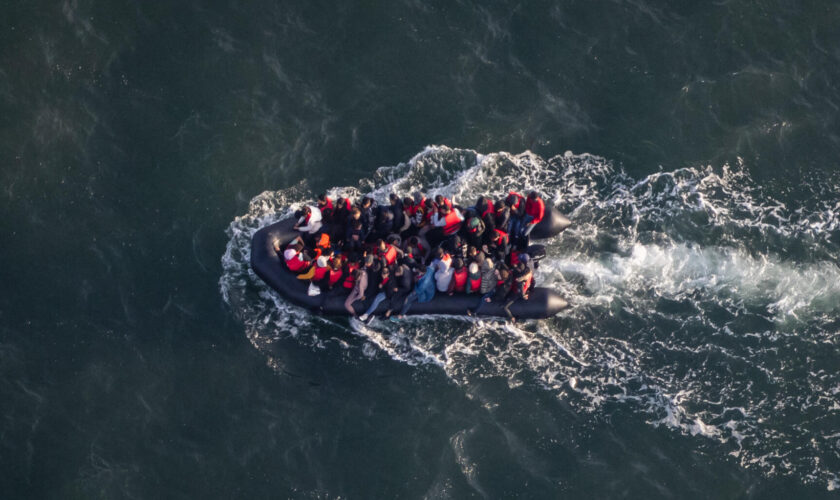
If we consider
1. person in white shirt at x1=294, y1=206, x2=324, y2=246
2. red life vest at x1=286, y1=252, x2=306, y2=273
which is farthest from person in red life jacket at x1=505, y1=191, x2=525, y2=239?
red life vest at x1=286, y1=252, x2=306, y2=273

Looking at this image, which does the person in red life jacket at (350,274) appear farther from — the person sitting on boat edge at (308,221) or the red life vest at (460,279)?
the red life vest at (460,279)

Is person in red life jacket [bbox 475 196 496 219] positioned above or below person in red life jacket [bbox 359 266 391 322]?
above

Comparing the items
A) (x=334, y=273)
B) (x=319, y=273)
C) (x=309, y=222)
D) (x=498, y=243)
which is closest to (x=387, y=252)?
(x=334, y=273)

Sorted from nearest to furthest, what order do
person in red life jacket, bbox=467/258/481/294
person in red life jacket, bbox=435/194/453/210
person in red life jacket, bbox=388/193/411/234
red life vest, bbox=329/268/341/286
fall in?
person in red life jacket, bbox=467/258/481/294
red life vest, bbox=329/268/341/286
person in red life jacket, bbox=435/194/453/210
person in red life jacket, bbox=388/193/411/234

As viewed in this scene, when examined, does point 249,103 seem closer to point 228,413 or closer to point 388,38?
point 388,38

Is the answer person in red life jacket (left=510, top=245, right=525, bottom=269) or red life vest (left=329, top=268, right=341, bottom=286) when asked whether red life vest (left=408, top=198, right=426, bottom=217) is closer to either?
red life vest (left=329, top=268, right=341, bottom=286)

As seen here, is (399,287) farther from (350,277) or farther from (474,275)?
(474,275)
